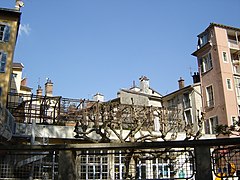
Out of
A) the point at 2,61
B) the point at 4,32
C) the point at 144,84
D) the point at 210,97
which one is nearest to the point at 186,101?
the point at 210,97

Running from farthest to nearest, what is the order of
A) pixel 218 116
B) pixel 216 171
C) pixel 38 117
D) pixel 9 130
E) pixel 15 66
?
1. pixel 15 66
2. pixel 218 116
3. pixel 38 117
4. pixel 9 130
5. pixel 216 171

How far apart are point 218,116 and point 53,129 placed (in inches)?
702

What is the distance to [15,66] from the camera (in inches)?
1407

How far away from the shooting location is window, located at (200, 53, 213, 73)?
31889 millimetres

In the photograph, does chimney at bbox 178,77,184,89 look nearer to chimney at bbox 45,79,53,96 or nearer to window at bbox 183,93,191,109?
window at bbox 183,93,191,109

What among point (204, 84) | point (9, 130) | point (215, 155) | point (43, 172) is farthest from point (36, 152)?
point (204, 84)

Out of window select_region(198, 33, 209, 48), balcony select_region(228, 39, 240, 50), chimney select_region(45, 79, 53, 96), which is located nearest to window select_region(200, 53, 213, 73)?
window select_region(198, 33, 209, 48)

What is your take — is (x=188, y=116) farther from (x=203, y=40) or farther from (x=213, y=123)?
(x=203, y=40)

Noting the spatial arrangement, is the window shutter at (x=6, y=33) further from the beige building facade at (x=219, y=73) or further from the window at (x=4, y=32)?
the beige building facade at (x=219, y=73)

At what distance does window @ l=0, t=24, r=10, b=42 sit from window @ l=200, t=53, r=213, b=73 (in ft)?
70.7

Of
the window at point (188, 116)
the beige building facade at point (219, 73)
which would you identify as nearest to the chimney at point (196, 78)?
the beige building facade at point (219, 73)

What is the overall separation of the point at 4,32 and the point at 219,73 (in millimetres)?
21786

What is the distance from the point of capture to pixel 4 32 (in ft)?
74.1

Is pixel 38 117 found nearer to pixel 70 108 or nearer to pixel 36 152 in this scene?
pixel 70 108
